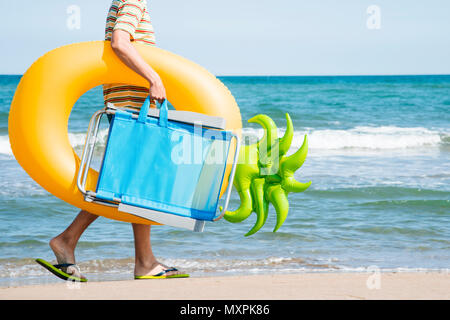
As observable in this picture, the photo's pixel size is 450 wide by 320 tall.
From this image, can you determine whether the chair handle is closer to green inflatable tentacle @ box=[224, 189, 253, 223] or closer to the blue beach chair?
the blue beach chair

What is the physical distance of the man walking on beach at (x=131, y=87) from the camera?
2.61 metres

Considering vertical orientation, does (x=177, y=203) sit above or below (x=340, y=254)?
above

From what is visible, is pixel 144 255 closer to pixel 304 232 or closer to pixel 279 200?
pixel 279 200

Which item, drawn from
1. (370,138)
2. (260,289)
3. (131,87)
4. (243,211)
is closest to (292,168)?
(243,211)

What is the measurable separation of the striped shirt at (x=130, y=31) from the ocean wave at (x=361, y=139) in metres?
7.58

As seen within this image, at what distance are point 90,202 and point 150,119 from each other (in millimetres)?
443

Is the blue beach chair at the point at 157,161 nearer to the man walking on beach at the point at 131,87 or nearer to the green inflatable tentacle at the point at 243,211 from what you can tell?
the man walking on beach at the point at 131,87

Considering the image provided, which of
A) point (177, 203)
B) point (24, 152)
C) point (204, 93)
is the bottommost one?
point (177, 203)

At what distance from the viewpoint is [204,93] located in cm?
274

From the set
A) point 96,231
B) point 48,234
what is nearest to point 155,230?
point 96,231

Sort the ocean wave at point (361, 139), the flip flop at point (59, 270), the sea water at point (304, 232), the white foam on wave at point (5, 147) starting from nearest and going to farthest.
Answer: the flip flop at point (59, 270)
the sea water at point (304, 232)
the white foam on wave at point (5, 147)
the ocean wave at point (361, 139)

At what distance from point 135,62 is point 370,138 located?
982cm

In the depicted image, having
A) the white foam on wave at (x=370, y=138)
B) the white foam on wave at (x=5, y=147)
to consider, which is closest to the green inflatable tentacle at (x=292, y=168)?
the white foam on wave at (x=5, y=147)
